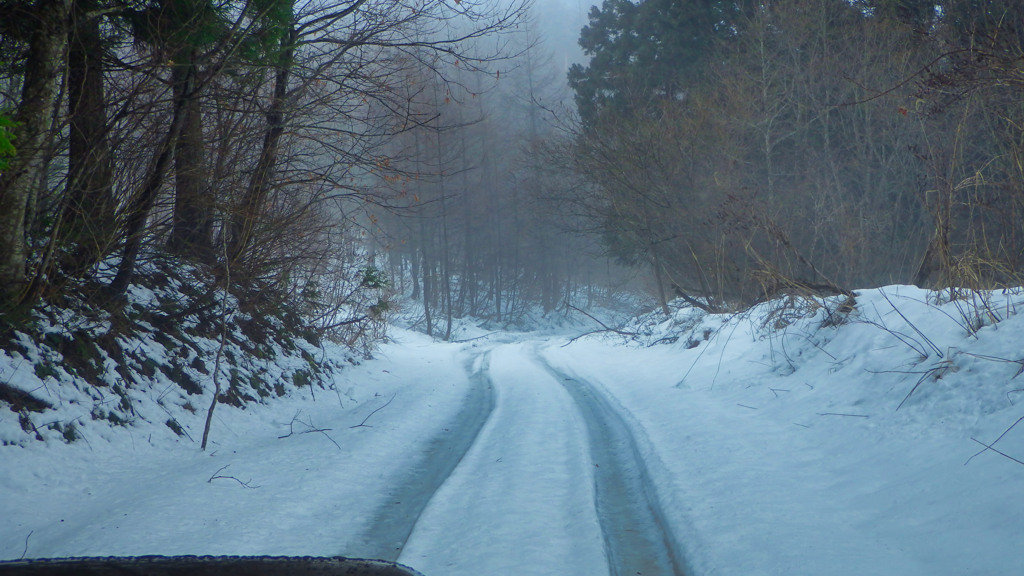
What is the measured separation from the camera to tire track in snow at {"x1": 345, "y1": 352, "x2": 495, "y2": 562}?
12.6 feet

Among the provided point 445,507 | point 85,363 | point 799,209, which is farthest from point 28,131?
point 799,209

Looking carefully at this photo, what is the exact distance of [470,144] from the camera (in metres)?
36.7

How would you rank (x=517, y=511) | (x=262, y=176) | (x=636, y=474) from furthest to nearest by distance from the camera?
(x=262, y=176)
(x=636, y=474)
(x=517, y=511)

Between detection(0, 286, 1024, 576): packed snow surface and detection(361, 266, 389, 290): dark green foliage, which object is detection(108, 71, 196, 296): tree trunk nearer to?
detection(0, 286, 1024, 576): packed snow surface

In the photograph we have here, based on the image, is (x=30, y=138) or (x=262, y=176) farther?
(x=262, y=176)

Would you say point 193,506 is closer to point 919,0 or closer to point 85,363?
point 85,363

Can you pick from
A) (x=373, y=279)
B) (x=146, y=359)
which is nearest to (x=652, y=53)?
(x=373, y=279)

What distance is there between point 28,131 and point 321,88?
529 cm

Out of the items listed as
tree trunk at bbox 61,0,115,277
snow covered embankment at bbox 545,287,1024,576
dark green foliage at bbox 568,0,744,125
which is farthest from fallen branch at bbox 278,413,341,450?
dark green foliage at bbox 568,0,744,125

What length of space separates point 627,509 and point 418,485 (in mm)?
1642

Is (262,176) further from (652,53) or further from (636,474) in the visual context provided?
(652,53)

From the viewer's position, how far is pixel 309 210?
33.6 ft

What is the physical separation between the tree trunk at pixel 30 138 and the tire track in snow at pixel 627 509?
548cm

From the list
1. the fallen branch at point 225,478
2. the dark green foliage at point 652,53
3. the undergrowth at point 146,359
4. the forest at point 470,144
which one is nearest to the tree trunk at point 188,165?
the forest at point 470,144
